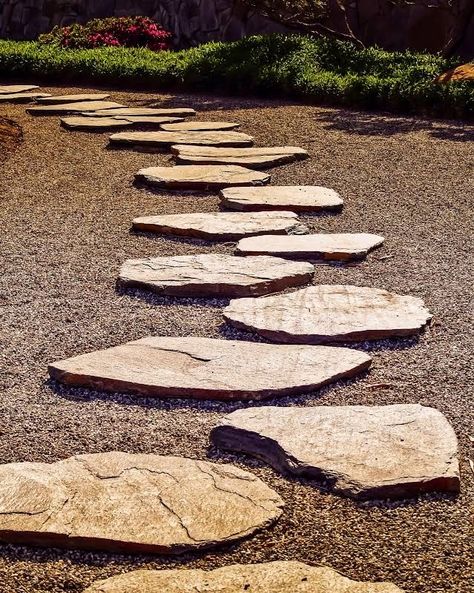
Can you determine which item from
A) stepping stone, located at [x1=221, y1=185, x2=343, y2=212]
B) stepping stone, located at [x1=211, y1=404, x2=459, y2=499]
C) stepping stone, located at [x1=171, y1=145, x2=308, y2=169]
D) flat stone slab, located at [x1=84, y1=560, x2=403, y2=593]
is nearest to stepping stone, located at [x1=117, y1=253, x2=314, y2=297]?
stepping stone, located at [x1=221, y1=185, x2=343, y2=212]

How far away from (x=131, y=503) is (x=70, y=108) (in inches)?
278

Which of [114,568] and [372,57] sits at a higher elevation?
[372,57]

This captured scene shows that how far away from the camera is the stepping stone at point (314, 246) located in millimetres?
5086

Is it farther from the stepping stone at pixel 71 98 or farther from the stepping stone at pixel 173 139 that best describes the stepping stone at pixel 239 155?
the stepping stone at pixel 71 98

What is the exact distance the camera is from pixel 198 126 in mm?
8539

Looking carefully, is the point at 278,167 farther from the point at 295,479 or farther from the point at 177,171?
the point at 295,479

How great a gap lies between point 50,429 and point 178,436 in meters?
0.40

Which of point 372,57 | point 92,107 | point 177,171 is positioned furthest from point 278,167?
point 372,57

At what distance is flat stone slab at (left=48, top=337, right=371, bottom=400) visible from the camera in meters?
3.44

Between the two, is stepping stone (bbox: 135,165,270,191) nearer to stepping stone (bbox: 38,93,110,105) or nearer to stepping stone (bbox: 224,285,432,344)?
stepping stone (bbox: 224,285,432,344)

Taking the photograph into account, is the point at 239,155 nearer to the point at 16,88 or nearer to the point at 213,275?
the point at 213,275

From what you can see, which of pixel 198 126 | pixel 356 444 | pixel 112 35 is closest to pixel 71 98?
pixel 198 126

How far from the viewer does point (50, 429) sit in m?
3.24

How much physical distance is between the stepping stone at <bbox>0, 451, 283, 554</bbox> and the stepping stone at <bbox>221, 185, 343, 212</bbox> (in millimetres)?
3239
